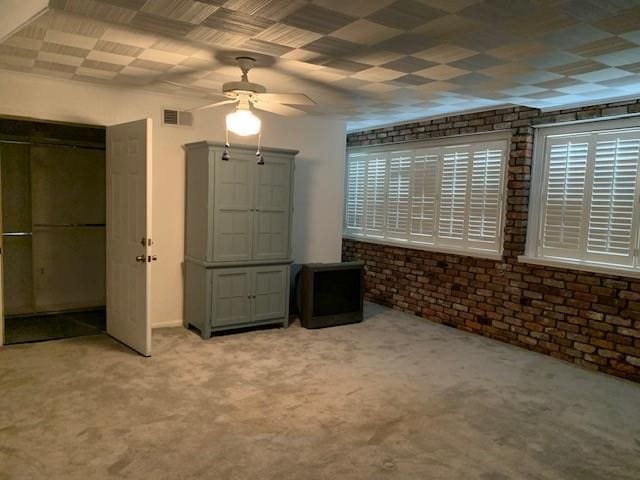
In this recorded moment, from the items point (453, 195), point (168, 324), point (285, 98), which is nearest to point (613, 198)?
point (453, 195)

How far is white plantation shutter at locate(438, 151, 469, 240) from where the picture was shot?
5.34m

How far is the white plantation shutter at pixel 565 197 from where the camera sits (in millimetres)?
4332

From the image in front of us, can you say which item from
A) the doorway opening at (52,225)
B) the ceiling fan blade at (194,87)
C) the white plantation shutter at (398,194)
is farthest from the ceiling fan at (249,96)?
the white plantation shutter at (398,194)

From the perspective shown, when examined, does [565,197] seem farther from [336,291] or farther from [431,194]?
[336,291]

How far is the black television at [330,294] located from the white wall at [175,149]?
74 cm

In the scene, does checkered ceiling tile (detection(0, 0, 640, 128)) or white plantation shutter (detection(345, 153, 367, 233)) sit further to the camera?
white plantation shutter (detection(345, 153, 367, 233))

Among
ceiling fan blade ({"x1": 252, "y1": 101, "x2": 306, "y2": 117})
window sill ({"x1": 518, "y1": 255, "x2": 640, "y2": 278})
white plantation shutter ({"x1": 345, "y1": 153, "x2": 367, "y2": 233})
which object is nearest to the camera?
ceiling fan blade ({"x1": 252, "y1": 101, "x2": 306, "y2": 117})

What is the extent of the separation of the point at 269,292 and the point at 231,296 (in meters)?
0.43

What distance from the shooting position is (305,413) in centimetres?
311

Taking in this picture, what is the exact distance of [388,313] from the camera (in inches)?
235

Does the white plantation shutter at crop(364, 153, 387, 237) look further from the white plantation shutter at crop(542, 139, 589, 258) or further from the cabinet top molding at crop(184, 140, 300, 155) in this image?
the white plantation shutter at crop(542, 139, 589, 258)

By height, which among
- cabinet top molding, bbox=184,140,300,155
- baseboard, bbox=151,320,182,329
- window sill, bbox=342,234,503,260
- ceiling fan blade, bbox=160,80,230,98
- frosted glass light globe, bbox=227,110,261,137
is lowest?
baseboard, bbox=151,320,182,329

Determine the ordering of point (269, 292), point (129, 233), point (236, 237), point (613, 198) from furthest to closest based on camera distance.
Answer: point (269, 292) < point (236, 237) < point (129, 233) < point (613, 198)

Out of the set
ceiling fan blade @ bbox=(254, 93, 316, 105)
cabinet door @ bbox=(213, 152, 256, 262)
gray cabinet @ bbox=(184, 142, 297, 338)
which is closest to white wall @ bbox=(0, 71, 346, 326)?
gray cabinet @ bbox=(184, 142, 297, 338)
